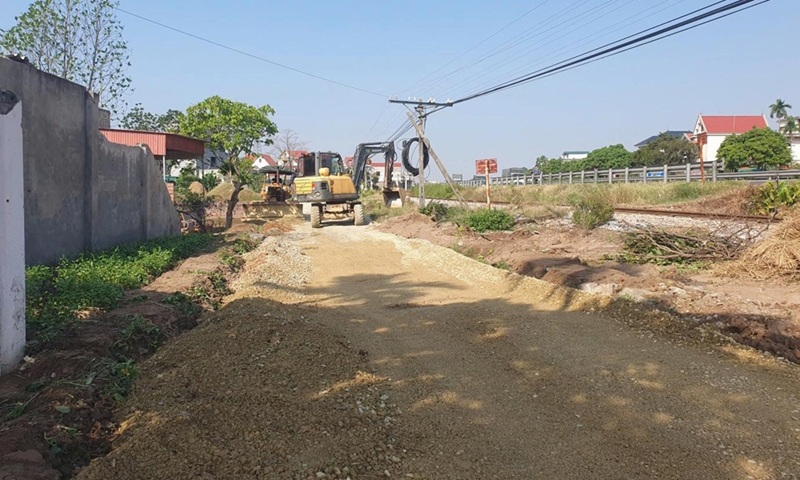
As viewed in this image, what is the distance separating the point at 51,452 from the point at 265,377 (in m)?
1.75

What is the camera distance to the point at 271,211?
79.8 ft

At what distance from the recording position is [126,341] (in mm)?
5746

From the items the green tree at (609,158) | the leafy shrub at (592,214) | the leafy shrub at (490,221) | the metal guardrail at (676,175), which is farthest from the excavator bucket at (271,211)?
the green tree at (609,158)

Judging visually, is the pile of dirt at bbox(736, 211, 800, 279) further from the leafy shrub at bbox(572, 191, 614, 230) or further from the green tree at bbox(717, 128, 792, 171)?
the green tree at bbox(717, 128, 792, 171)

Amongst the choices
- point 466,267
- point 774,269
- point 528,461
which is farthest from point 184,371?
point 774,269

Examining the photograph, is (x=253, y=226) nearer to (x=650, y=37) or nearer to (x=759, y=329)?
(x=650, y=37)

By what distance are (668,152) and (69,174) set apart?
59040mm

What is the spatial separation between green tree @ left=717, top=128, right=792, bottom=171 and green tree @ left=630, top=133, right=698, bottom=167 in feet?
24.0

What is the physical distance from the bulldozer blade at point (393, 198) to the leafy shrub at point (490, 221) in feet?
41.3

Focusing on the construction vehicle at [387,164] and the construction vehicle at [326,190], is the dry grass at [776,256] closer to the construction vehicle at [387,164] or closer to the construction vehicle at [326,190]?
the construction vehicle at [326,190]

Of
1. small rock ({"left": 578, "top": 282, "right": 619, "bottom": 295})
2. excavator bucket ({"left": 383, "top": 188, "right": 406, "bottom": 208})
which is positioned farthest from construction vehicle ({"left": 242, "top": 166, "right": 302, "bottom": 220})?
small rock ({"left": 578, "top": 282, "right": 619, "bottom": 295})

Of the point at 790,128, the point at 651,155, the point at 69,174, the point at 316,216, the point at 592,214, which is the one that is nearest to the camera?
the point at 69,174

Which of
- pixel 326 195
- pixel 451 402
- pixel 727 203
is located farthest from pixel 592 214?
pixel 451 402

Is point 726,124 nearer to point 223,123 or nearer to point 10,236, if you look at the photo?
point 223,123
